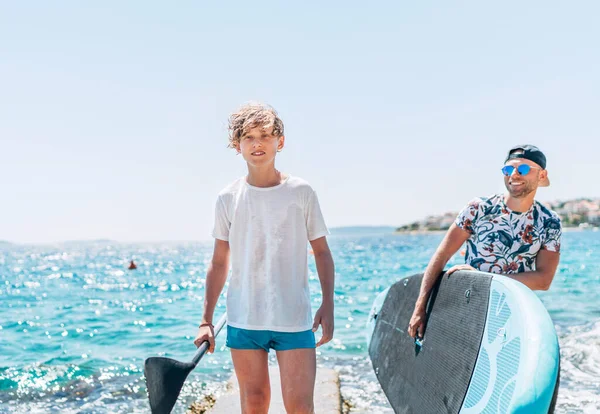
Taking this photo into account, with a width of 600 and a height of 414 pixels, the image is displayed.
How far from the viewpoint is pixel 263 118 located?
8.77 feet

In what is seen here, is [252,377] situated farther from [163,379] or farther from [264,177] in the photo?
[264,177]

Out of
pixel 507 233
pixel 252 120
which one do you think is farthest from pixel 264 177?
pixel 507 233

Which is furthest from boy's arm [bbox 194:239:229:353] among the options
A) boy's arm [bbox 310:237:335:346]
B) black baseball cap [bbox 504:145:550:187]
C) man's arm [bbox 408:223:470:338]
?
black baseball cap [bbox 504:145:550:187]

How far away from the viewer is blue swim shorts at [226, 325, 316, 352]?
266 cm

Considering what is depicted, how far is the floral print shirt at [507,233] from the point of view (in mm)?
3330

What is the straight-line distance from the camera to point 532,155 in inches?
133

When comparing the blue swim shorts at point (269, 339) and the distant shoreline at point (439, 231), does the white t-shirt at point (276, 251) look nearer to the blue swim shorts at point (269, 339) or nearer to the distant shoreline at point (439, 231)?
the blue swim shorts at point (269, 339)

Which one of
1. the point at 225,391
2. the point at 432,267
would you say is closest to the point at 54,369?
the point at 225,391

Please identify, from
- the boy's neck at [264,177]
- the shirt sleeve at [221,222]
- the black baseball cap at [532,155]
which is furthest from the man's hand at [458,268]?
the shirt sleeve at [221,222]

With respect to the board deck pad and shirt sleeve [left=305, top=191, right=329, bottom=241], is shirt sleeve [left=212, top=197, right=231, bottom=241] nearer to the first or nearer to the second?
shirt sleeve [left=305, top=191, right=329, bottom=241]

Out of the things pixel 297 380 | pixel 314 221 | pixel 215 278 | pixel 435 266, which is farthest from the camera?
pixel 435 266

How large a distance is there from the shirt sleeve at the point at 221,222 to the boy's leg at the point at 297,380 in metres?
0.64

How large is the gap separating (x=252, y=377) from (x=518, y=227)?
5.84 ft

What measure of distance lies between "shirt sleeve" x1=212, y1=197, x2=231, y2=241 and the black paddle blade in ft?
2.13
